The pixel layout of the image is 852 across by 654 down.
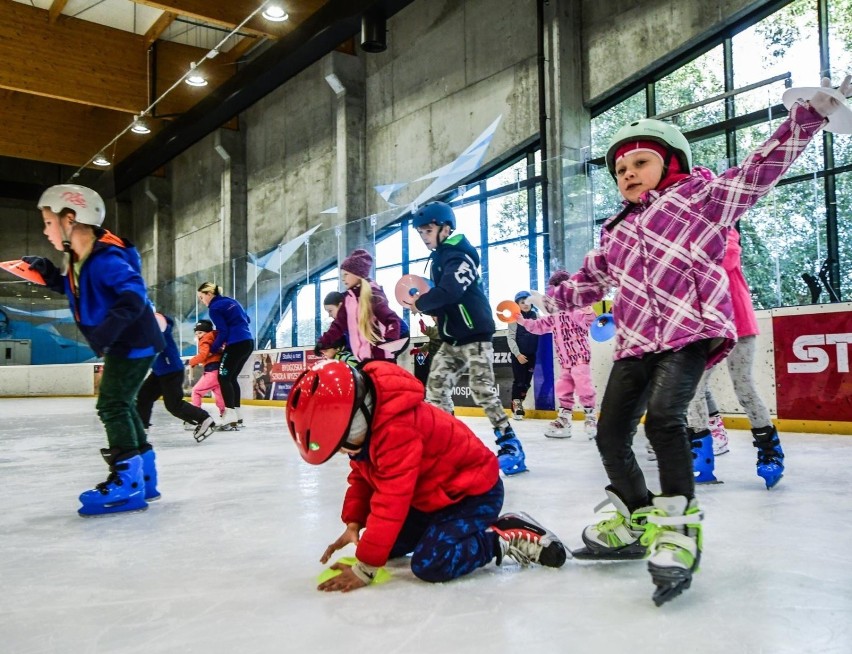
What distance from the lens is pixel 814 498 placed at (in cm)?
284

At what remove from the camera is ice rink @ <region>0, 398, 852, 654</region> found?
1.41 metres

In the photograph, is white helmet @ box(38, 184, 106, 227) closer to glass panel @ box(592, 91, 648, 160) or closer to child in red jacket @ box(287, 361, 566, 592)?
child in red jacket @ box(287, 361, 566, 592)

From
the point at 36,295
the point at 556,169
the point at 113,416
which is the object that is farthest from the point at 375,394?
the point at 36,295

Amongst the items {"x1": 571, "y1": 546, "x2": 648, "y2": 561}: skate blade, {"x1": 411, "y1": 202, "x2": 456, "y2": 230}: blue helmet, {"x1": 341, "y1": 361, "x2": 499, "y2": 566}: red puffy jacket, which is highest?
{"x1": 411, "y1": 202, "x2": 456, "y2": 230}: blue helmet

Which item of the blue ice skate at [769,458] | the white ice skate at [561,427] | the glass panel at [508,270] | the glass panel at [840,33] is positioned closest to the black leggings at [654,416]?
→ the blue ice skate at [769,458]

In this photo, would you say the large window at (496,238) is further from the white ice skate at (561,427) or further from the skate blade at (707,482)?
the skate blade at (707,482)

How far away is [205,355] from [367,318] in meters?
3.32

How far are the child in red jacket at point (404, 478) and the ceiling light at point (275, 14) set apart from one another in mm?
10078

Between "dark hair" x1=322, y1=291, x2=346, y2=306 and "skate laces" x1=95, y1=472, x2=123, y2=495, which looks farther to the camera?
"dark hair" x1=322, y1=291, x2=346, y2=306

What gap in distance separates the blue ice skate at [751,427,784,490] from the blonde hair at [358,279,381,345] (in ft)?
8.06

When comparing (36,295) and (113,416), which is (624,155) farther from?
(36,295)

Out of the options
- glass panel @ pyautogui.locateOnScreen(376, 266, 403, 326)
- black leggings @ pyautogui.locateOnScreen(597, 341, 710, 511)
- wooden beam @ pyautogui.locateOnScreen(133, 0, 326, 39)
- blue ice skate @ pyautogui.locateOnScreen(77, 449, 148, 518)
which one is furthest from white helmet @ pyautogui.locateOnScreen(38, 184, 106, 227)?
wooden beam @ pyautogui.locateOnScreen(133, 0, 326, 39)

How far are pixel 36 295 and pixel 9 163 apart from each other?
17.5ft

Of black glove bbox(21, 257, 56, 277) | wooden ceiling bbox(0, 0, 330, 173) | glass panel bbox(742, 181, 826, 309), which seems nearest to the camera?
black glove bbox(21, 257, 56, 277)
